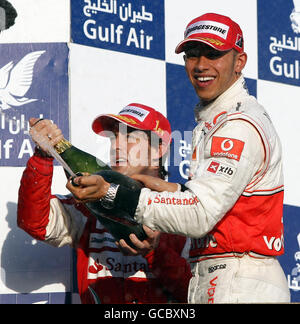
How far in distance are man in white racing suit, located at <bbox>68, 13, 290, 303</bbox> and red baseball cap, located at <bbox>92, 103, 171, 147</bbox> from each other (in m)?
0.59

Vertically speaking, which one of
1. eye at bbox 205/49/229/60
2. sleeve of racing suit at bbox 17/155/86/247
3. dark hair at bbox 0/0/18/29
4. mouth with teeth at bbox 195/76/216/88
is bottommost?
sleeve of racing suit at bbox 17/155/86/247

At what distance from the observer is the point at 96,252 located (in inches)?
139

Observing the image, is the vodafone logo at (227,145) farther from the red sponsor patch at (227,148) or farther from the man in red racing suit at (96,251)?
the man in red racing suit at (96,251)

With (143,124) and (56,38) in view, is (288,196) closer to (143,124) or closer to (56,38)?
(143,124)

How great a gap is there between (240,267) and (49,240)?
109 centimetres

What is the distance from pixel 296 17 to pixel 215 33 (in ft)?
5.48

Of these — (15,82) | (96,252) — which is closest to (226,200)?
(96,252)

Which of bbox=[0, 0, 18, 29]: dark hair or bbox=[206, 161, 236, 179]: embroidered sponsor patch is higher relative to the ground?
bbox=[0, 0, 18, 29]: dark hair

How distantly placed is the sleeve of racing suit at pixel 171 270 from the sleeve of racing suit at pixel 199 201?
0.74 meters

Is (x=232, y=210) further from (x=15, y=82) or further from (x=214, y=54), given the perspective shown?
(x=15, y=82)

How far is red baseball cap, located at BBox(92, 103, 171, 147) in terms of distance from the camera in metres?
3.53

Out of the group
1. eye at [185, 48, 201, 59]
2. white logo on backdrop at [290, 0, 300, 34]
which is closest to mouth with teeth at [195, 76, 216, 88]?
eye at [185, 48, 201, 59]

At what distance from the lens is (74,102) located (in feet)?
12.6

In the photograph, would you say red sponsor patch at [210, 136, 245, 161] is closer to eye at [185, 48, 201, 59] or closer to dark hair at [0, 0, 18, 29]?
eye at [185, 48, 201, 59]
